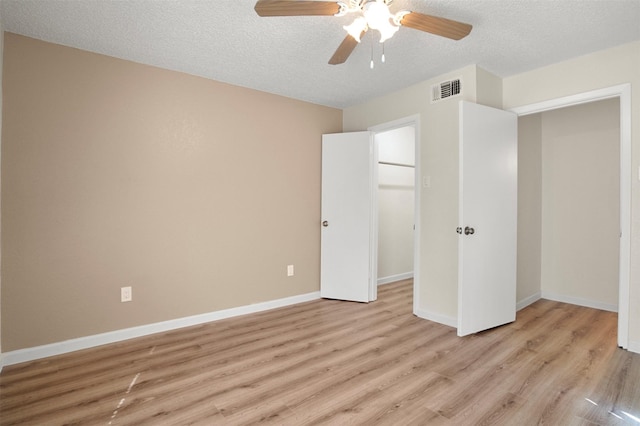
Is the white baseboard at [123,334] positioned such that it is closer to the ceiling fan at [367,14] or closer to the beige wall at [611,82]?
the ceiling fan at [367,14]

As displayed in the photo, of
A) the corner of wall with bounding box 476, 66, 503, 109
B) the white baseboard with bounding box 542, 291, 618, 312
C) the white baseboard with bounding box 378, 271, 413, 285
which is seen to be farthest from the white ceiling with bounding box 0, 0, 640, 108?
the white baseboard with bounding box 378, 271, 413, 285

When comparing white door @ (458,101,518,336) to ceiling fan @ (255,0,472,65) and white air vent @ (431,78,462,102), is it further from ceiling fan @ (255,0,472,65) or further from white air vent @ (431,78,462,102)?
ceiling fan @ (255,0,472,65)

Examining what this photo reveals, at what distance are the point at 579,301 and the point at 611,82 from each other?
2.52 m

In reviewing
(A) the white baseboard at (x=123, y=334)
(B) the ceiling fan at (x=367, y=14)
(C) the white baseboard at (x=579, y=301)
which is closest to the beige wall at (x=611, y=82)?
(C) the white baseboard at (x=579, y=301)

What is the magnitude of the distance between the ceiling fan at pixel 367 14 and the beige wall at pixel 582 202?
9.36 feet

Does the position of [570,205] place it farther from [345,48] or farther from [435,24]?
[345,48]

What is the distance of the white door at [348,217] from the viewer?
404 centimetres

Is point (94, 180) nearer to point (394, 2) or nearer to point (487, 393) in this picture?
point (394, 2)

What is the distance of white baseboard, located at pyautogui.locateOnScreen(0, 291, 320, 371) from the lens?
97.7 inches

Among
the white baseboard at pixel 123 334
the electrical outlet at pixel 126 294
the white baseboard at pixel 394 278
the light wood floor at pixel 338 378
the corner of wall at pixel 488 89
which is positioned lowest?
the light wood floor at pixel 338 378

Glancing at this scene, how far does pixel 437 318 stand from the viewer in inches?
130

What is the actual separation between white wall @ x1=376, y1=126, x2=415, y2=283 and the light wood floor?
179cm

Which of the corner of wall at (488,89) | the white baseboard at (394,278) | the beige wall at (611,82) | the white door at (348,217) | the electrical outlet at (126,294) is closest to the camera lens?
the beige wall at (611,82)

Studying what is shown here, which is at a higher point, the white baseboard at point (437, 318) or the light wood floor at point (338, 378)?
the white baseboard at point (437, 318)
